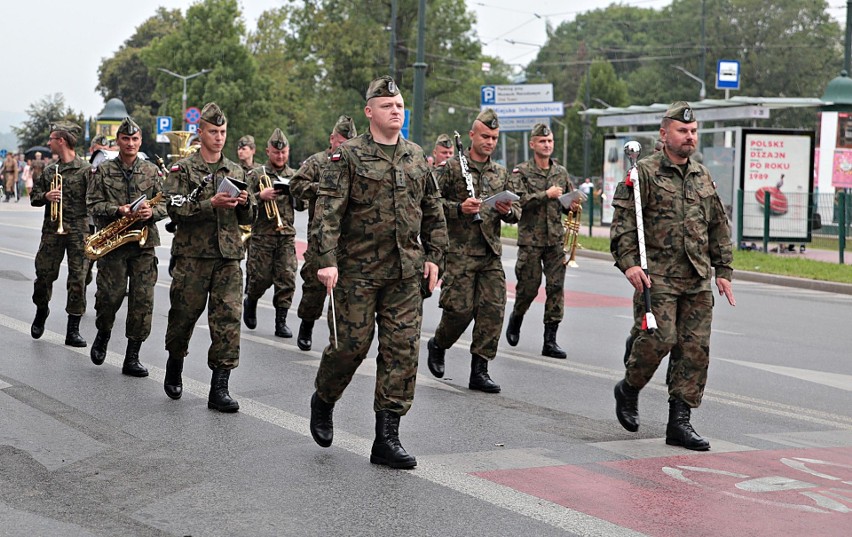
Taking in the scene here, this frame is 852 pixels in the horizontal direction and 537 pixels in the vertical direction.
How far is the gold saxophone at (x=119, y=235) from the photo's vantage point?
910 centimetres

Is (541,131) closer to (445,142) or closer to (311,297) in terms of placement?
(445,142)

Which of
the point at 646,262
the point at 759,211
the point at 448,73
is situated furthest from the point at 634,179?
the point at 448,73

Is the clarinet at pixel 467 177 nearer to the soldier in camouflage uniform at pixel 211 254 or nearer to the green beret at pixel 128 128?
the soldier in camouflage uniform at pixel 211 254

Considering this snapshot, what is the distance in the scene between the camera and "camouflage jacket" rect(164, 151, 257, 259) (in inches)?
313

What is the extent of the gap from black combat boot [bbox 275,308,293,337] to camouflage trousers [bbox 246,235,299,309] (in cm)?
6

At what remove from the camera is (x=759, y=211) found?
24.8 m

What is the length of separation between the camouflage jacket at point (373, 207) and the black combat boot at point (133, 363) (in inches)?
126

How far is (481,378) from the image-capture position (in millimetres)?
8953

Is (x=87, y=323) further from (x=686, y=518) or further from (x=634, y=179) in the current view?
(x=686, y=518)

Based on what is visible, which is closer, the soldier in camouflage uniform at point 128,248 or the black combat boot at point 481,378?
the black combat boot at point 481,378

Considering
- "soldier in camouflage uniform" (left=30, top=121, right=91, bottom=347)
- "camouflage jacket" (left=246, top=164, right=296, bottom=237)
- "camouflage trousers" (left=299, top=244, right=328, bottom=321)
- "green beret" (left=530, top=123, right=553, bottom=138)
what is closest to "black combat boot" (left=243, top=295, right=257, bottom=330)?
"camouflage jacket" (left=246, top=164, right=296, bottom=237)

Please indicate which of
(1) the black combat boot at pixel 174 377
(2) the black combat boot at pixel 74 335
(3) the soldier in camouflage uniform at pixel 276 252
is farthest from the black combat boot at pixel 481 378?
(2) the black combat boot at pixel 74 335

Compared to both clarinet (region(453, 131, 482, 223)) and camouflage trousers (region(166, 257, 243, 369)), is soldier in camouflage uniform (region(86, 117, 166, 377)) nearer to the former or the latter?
camouflage trousers (region(166, 257, 243, 369))

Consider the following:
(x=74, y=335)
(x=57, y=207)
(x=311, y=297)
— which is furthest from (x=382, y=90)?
(x=74, y=335)
